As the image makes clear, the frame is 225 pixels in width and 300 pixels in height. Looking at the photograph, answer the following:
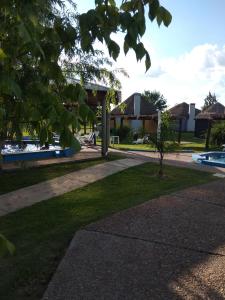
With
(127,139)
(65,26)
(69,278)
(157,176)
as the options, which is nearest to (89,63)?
(157,176)

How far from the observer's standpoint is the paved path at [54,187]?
25.2 feet

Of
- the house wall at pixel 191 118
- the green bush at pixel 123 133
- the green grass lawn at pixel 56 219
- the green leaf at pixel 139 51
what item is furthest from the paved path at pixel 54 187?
the house wall at pixel 191 118

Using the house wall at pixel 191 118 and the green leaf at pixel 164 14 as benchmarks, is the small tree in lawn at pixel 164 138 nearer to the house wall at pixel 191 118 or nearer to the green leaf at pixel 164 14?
the green leaf at pixel 164 14

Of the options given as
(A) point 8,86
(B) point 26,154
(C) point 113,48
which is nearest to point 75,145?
(A) point 8,86

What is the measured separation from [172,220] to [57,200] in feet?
8.17

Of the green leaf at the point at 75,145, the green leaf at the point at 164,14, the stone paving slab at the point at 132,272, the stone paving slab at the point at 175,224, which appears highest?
the green leaf at the point at 164,14

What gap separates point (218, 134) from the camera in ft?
83.6

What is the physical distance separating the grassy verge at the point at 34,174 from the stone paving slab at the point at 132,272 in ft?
13.8

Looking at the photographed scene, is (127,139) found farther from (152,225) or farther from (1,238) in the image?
(1,238)

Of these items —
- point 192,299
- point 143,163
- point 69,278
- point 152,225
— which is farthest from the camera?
point 143,163

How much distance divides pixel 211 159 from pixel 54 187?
1151cm

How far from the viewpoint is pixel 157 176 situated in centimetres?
1099

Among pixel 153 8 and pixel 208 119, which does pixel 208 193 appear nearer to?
pixel 153 8

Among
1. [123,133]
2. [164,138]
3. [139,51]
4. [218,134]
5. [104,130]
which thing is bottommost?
[123,133]
